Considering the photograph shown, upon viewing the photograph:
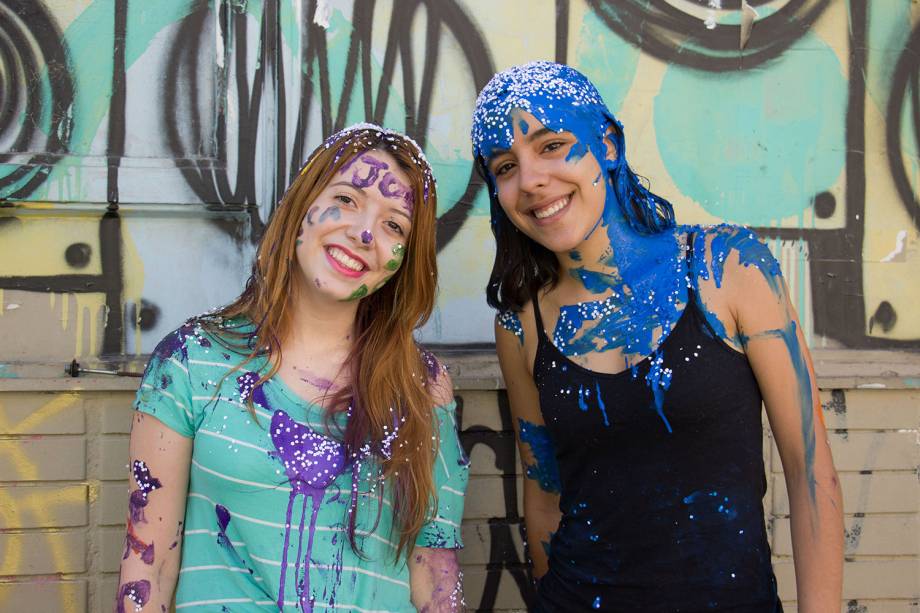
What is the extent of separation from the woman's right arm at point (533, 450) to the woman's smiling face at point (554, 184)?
13.8 inches

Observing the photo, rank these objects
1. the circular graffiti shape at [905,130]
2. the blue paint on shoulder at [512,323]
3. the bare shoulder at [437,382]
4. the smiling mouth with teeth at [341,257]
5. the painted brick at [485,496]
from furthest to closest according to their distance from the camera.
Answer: the circular graffiti shape at [905,130]
the painted brick at [485,496]
the blue paint on shoulder at [512,323]
the bare shoulder at [437,382]
the smiling mouth with teeth at [341,257]

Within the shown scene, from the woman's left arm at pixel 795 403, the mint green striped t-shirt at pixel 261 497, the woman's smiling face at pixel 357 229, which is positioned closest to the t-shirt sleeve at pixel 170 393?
the mint green striped t-shirt at pixel 261 497

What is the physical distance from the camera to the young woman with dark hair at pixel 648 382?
6.09ft

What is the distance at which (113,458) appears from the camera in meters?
2.75

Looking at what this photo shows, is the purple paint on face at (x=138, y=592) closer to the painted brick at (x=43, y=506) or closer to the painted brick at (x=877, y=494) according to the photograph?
the painted brick at (x=43, y=506)

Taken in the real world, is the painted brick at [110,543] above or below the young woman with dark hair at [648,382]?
below

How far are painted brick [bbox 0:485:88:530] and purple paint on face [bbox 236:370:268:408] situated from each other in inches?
47.9

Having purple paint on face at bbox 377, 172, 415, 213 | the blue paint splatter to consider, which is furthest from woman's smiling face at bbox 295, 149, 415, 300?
the blue paint splatter

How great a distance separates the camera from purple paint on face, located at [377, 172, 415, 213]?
209 cm

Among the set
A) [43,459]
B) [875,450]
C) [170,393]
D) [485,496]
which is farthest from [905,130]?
[43,459]

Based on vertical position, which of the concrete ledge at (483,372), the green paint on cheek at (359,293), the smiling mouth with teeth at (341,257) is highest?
the smiling mouth with teeth at (341,257)

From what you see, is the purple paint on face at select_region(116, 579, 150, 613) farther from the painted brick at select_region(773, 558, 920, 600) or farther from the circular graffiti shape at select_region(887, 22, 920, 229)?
the circular graffiti shape at select_region(887, 22, 920, 229)

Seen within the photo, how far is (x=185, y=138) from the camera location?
2.95 meters

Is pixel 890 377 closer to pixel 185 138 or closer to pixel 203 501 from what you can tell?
pixel 203 501
